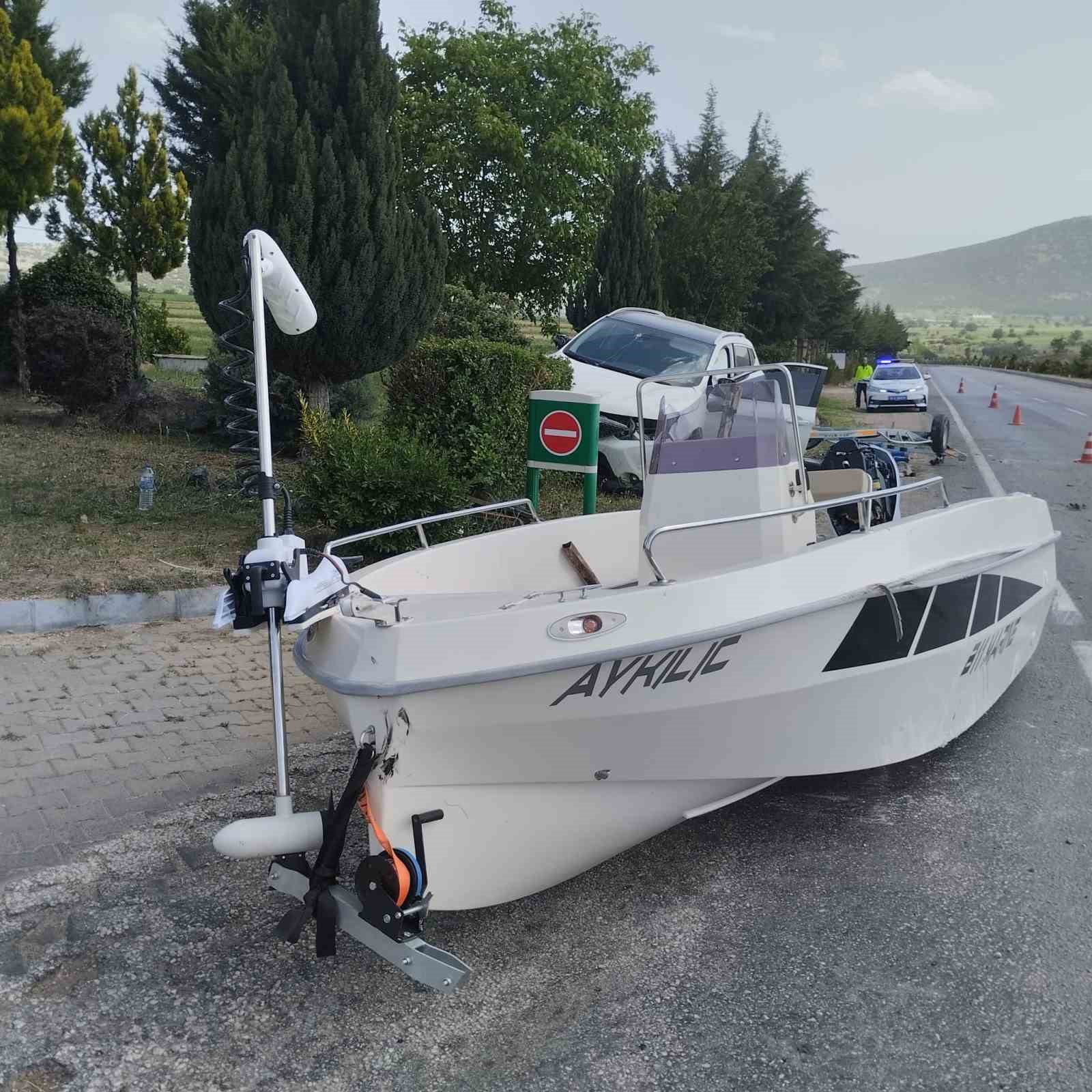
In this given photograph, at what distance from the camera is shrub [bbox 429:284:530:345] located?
12992 millimetres

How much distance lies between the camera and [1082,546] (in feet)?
30.8

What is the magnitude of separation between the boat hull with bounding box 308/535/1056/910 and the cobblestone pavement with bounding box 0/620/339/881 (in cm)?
133

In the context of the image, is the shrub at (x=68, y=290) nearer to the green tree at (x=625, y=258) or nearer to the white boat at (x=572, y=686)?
the green tree at (x=625, y=258)

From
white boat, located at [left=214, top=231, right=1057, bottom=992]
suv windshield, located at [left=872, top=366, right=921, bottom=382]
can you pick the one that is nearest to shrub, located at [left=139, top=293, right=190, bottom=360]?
white boat, located at [left=214, top=231, right=1057, bottom=992]

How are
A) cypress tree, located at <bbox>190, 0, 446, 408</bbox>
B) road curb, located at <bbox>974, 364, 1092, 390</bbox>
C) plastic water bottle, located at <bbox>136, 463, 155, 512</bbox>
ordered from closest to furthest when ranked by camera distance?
A: plastic water bottle, located at <bbox>136, 463, 155, 512</bbox>
cypress tree, located at <bbox>190, 0, 446, 408</bbox>
road curb, located at <bbox>974, 364, 1092, 390</bbox>

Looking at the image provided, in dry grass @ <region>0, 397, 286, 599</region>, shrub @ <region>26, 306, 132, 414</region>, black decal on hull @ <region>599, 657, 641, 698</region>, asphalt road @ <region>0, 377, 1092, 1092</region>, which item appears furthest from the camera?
shrub @ <region>26, 306, 132, 414</region>

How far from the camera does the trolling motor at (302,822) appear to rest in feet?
10.0

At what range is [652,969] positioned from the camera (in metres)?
3.29

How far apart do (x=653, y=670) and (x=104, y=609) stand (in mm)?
4366

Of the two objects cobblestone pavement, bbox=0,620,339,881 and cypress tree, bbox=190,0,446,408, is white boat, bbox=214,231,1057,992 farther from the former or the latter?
cypress tree, bbox=190,0,446,408

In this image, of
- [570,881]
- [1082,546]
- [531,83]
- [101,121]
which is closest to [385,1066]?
[570,881]

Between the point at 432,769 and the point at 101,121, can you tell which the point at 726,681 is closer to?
the point at 432,769

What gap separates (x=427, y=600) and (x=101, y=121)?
39.4ft

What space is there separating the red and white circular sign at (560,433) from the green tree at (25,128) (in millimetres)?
8762
